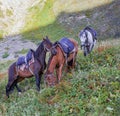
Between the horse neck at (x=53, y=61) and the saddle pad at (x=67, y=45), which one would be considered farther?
the saddle pad at (x=67, y=45)

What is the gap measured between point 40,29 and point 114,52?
1696 inches

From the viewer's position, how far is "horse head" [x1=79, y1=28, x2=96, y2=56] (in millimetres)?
19656

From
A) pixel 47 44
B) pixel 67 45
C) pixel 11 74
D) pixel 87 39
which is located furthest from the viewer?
pixel 87 39

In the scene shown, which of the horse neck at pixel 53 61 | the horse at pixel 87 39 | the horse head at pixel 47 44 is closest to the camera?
the horse neck at pixel 53 61

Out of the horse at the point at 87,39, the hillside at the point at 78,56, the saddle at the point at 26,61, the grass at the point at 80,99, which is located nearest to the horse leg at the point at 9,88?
the hillside at the point at 78,56

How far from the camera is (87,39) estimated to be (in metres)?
19.7

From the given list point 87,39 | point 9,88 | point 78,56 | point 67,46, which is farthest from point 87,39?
point 9,88

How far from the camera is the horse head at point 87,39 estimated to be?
19656 millimetres

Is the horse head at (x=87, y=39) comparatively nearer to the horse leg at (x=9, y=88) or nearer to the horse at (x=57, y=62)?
the horse at (x=57, y=62)

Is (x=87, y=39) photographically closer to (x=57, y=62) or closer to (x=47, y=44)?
(x=47, y=44)

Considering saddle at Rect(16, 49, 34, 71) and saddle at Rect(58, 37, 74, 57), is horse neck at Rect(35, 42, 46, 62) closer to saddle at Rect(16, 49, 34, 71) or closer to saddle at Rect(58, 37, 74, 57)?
saddle at Rect(16, 49, 34, 71)

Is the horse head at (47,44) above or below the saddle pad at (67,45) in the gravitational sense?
above

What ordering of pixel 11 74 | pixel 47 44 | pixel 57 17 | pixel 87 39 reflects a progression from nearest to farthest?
pixel 47 44
pixel 11 74
pixel 87 39
pixel 57 17

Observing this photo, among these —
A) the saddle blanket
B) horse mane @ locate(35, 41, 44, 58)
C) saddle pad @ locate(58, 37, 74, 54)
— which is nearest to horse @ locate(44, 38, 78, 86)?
saddle pad @ locate(58, 37, 74, 54)
